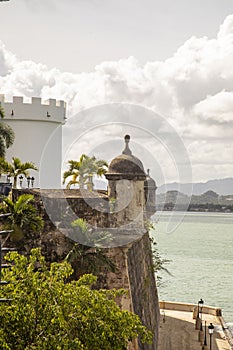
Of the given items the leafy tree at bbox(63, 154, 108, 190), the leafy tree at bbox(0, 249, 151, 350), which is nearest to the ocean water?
the leafy tree at bbox(63, 154, 108, 190)

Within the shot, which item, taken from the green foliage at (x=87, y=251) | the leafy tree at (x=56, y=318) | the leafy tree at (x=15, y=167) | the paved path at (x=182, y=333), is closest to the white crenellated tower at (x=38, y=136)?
the leafy tree at (x=15, y=167)

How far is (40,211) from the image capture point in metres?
14.7

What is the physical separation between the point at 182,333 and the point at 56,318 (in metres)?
14.9

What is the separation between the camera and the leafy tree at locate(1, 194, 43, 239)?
13969 millimetres

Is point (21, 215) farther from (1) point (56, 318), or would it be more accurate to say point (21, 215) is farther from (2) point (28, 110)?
(2) point (28, 110)

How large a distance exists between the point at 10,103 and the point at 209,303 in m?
20.0

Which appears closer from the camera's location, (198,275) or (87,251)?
(87,251)

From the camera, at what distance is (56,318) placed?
28.9ft

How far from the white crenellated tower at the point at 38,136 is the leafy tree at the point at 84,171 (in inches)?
63.8

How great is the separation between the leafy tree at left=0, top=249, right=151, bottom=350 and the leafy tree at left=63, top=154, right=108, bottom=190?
33.2 ft

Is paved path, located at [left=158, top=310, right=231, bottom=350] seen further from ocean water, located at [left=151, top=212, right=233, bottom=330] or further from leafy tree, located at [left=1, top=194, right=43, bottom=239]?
leafy tree, located at [left=1, top=194, right=43, bottom=239]

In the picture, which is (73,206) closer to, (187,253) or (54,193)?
(54,193)

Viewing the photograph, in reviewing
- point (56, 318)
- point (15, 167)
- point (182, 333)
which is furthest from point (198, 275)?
point (56, 318)

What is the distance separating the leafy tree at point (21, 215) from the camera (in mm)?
13969
